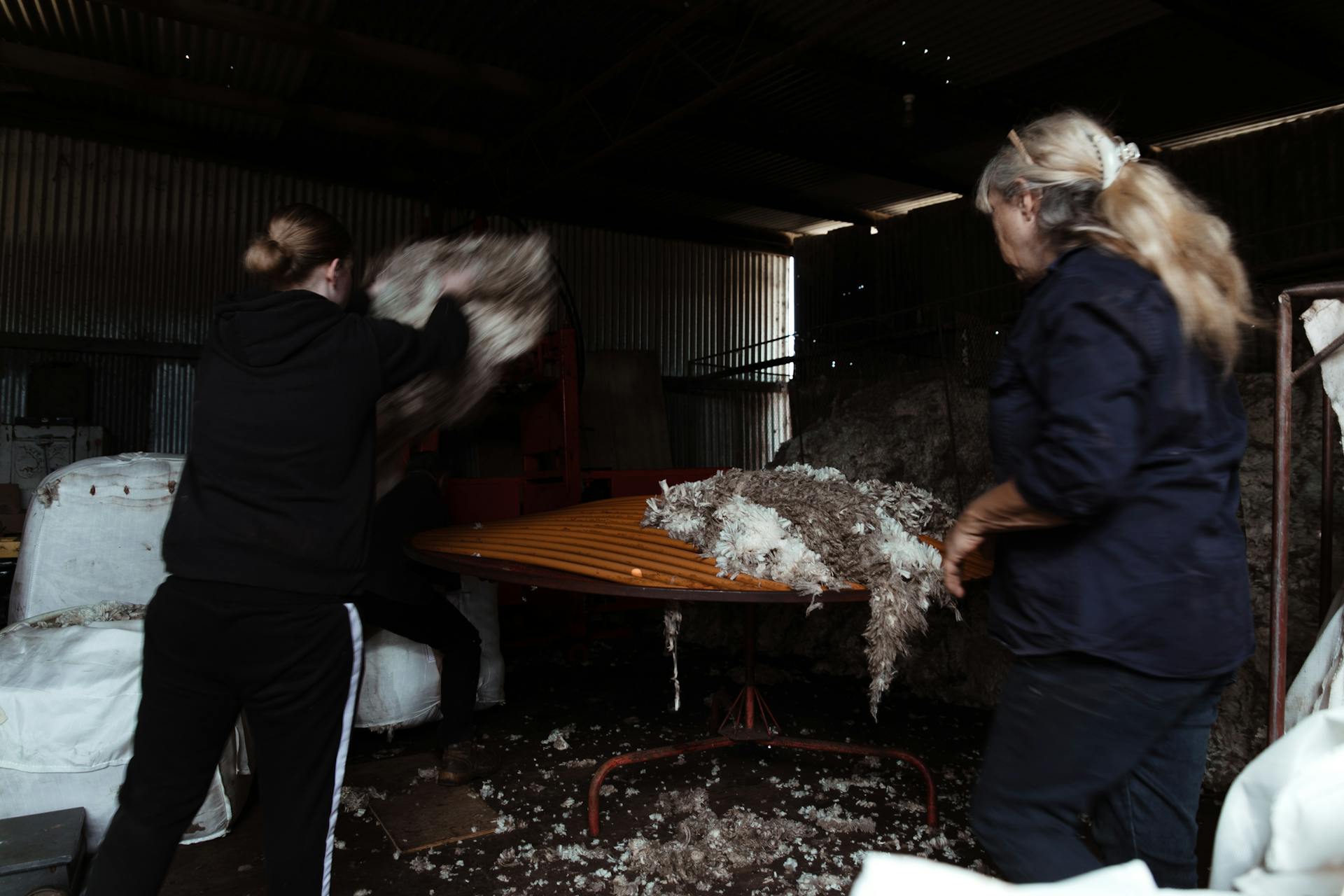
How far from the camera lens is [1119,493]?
1089mm

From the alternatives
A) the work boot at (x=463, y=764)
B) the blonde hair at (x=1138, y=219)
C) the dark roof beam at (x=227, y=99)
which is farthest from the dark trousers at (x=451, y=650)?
the dark roof beam at (x=227, y=99)

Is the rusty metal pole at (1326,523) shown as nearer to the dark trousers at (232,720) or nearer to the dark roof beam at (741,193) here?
the dark trousers at (232,720)

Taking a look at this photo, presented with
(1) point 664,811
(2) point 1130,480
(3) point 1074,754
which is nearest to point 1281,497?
(2) point 1130,480

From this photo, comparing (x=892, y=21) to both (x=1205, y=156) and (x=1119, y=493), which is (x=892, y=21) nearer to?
(x=1205, y=156)

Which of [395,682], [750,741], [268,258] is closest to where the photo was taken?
[268,258]

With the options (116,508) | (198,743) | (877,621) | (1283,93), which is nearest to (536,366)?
(116,508)

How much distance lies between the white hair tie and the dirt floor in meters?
1.78

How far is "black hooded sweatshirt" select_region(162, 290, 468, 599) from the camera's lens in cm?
147

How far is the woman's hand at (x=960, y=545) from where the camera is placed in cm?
129

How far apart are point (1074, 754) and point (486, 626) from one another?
2.88 m

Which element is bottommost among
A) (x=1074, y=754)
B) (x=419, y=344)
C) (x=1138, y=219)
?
(x=1074, y=754)

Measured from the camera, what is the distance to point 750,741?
112 inches

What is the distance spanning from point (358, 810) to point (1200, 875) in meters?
2.43

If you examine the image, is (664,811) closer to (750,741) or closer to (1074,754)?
(750,741)
